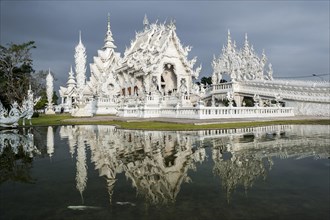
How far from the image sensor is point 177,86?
4231 centimetres

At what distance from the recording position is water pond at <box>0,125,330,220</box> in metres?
3.88

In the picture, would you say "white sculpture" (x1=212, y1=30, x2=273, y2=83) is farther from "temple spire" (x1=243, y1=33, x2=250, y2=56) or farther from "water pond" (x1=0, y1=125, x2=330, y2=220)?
"water pond" (x1=0, y1=125, x2=330, y2=220)

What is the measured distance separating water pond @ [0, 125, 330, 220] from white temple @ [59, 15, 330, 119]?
53.9 feet

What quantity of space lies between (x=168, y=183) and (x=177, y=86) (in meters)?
37.4

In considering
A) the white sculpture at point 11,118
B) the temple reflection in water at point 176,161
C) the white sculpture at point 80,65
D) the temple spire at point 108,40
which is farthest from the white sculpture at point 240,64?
the temple reflection in water at point 176,161

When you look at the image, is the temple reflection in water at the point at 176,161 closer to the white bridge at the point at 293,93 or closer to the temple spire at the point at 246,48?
the white bridge at the point at 293,93

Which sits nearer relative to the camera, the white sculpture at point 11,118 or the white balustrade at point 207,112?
the white sculpture at point 11,118

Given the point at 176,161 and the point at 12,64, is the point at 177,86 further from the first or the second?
the point at 176,161

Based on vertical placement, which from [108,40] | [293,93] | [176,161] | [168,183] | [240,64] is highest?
[108,40]

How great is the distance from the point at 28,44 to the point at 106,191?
1740 inches

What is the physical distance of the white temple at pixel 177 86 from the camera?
1166 inches

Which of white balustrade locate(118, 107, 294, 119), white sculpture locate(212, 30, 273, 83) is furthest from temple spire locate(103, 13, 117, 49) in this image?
white balustrade locate(118, 107, 294, 119)

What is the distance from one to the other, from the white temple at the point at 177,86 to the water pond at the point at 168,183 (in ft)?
53.9

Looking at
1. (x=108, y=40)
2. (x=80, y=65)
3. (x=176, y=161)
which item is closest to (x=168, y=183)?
(x=176, y=161)
